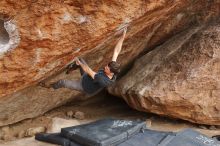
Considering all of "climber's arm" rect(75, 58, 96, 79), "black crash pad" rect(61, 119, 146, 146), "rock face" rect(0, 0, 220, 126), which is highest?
"rock face" rect(0, 0, 220, 126)

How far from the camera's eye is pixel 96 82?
5.65 meters

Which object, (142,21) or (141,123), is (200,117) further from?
(142,21)

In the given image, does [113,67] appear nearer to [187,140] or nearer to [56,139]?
[56,139]

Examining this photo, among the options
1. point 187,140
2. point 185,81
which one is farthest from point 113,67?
point 185,81

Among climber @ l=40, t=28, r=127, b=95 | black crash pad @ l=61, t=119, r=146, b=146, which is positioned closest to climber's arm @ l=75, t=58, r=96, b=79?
climber @ l=40, t=28, r=127, b=95

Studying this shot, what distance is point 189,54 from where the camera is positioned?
25.4ft

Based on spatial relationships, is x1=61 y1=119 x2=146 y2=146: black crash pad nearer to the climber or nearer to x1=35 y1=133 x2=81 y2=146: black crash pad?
x1=35 y1=133 x2=81 y2=146: black crash pad

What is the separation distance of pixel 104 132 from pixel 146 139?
0.64m

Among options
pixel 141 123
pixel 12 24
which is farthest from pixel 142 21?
pixel 12 24

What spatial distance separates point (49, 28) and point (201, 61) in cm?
361

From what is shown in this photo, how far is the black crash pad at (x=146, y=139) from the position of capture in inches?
222

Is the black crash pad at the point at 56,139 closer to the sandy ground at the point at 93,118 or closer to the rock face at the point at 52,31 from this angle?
the sandy ground at the point at 93,118

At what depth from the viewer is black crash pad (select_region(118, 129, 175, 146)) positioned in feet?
18.5

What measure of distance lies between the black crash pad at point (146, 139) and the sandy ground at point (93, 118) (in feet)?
5.05
